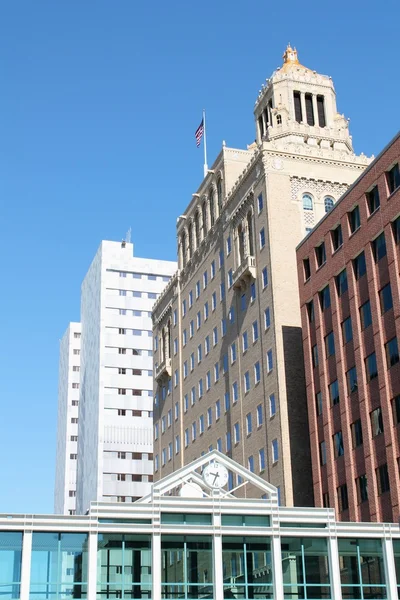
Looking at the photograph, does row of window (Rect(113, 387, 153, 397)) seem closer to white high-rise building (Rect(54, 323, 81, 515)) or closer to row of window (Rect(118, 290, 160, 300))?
row of window (Rect(118, 290, 160, 300))

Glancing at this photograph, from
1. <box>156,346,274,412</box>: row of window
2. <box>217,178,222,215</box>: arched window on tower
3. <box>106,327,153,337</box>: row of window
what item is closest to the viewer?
<box>156,346,274,412</box>: row of window

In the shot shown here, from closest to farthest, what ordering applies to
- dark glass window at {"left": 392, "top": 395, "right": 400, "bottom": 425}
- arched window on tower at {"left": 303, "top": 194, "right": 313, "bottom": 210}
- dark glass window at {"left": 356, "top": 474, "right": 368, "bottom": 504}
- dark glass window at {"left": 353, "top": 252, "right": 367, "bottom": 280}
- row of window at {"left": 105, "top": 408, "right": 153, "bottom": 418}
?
1. dark glass window at {"left": 392, "top": 395, "right": 400, "bottom": 425}
2. dark glass window at {"left": 356, "top": 474, "right": 368, "bottom": 504}
3. dark glass window at {"left": 353, "top": 252, "right": 367, "bottom": 280}
4. arched window on tower at {"left": 303, "top": 194, "right": 313, "bottom": 210}
5. row of window at {"left": 105, "top": 408, "right": 153, "bottom": 418}

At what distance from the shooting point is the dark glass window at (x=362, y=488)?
186 feet

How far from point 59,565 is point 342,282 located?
29127mm

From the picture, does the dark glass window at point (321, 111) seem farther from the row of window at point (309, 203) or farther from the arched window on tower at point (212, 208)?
the row of window at point (309, 203)

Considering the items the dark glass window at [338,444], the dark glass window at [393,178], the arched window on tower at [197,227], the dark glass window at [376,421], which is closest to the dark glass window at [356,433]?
the dark glass window at [338,444]

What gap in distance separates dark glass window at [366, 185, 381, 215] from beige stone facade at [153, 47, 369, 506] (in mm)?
12846

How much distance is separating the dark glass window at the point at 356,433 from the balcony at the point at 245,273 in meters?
18.2

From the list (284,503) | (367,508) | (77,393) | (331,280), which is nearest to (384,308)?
(331,280)

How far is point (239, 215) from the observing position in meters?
78.1

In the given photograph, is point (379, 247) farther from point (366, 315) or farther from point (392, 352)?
point (392, 352)

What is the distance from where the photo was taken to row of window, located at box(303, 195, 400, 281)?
56.5 m

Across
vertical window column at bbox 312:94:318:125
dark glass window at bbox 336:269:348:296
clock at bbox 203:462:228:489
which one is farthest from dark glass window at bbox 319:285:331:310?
vertical window column at bbox 312:94:318:125

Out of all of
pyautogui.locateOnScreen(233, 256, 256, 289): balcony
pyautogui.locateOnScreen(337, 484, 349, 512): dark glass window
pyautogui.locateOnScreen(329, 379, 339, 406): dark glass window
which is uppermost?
pyautogui.locateOnScreen(233, 256, 256, 289): balcony
